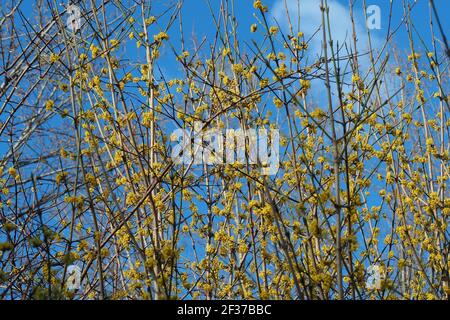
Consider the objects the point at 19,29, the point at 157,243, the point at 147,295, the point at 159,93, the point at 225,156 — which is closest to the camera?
the point at 147,295

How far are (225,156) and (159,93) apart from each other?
717 mm
